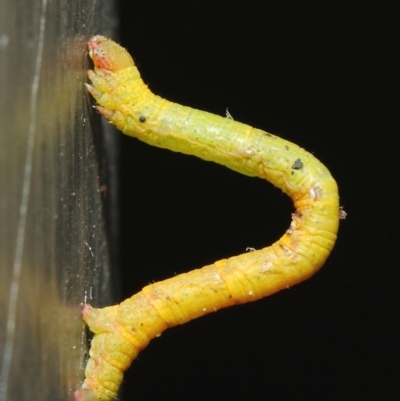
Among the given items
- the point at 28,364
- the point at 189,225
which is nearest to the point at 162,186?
the point at 189,225

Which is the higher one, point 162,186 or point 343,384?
point 162,186

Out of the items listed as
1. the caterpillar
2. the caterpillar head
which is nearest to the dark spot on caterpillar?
the caterpillar

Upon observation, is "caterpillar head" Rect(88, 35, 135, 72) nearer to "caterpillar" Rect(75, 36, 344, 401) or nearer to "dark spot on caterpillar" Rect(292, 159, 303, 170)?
"caterpillar" Rect(75, 36, 344, 401)

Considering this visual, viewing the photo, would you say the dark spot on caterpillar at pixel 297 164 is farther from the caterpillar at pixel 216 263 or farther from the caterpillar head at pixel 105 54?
the caterpillar head at pixel 105 54

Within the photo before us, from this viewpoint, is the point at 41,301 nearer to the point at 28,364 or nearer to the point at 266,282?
the point at 28,364

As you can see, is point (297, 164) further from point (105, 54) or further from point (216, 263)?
point (105, 54)

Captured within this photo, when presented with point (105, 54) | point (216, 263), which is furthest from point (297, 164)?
point (105, 54)

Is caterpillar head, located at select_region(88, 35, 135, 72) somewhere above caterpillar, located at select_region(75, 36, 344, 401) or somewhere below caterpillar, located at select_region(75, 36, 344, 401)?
above
